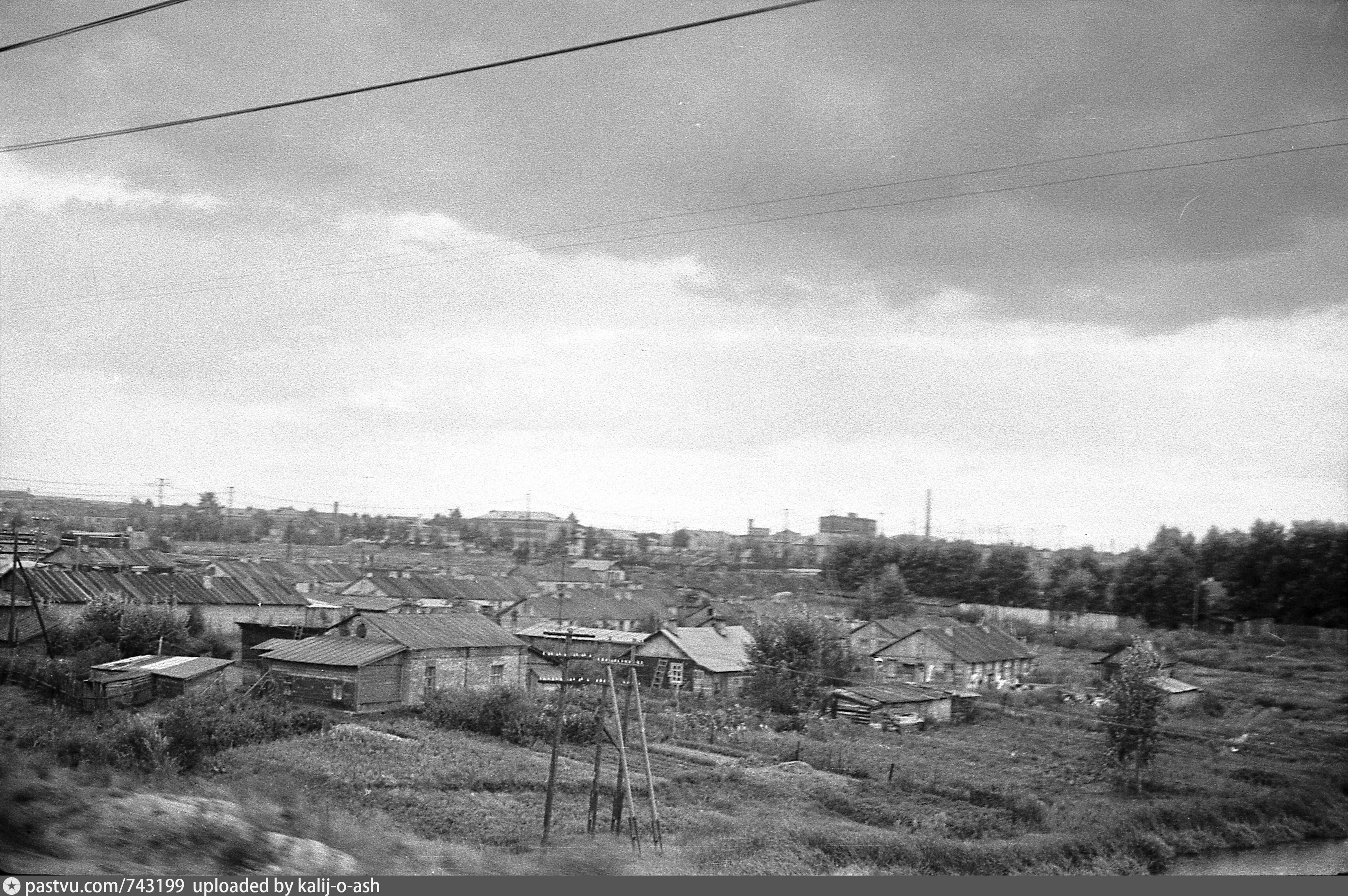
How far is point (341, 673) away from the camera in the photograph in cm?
631

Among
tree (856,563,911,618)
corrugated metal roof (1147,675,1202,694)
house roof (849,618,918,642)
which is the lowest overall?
corrugated metal roof (1147,675,1202,694)

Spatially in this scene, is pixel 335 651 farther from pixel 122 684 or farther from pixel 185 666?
pixel 122 684

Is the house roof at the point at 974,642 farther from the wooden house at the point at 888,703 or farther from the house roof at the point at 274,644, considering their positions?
the house roof at the point at 274,644

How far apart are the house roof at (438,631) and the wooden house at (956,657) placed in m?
3.27

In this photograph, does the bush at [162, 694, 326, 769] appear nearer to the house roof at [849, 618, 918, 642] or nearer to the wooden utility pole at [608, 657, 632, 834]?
the wooden utility pole at [608, 657, 632, 834]

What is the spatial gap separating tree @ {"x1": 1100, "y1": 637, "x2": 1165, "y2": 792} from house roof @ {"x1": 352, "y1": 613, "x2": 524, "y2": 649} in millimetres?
4542

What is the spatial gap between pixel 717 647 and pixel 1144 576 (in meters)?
3.31

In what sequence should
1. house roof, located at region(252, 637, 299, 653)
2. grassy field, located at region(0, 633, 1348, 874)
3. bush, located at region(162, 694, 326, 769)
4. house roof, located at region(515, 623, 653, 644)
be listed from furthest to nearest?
house roof, located at region(515, 623, 653, 644), house roof, located at region(252, 637, 299, 653), bush, located at region(162, 694, 326, 769), grassy field, located at region(0, 633, 1348, 874)

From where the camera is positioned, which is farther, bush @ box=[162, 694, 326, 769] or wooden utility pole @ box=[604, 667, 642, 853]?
bush @ box=[162, 694, 326, 769]

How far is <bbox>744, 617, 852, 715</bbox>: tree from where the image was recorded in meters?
7.24

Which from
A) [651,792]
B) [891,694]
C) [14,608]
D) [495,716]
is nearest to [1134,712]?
[891,694]

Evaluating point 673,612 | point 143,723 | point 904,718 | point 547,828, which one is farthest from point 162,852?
point 904,718

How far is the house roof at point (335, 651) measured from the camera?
637cm

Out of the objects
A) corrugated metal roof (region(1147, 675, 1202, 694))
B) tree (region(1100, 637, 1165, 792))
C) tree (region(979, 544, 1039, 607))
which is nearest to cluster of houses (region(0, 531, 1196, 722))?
tree (region(979, 544, 1039, 607))
